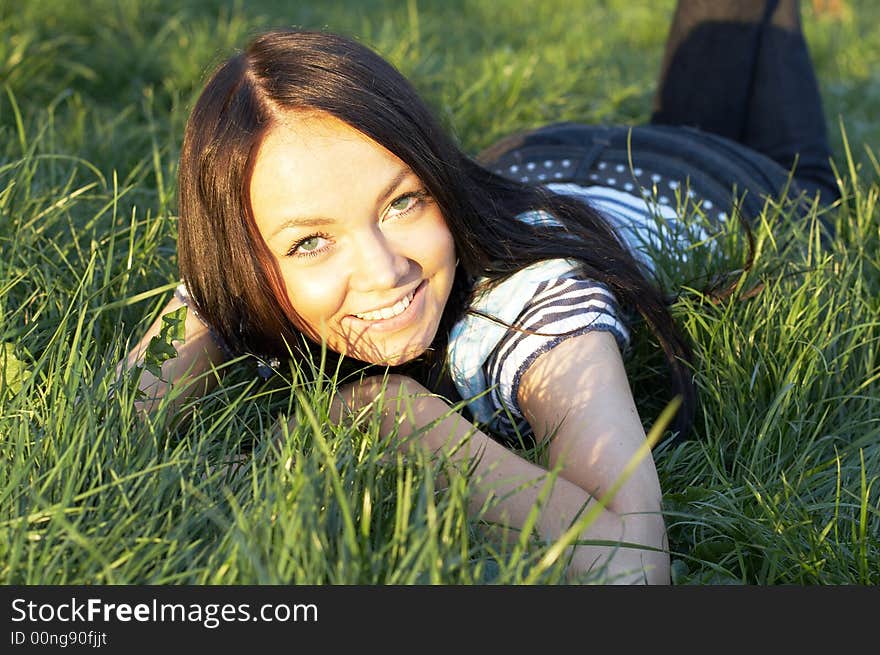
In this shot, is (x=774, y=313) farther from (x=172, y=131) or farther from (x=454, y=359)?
(x=172, y=131)

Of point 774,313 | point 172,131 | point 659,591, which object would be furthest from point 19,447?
point 172,131

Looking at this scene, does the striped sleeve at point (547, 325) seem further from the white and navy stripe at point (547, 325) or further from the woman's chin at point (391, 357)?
the woman's chin at point (391, 357)

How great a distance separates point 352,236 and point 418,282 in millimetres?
182

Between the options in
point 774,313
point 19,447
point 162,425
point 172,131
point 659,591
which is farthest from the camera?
point 172,131

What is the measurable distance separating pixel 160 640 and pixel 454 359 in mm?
900

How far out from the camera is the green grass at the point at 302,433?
4.52ft

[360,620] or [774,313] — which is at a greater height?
[774,313]

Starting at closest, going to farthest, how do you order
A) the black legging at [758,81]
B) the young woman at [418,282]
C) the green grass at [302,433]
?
the green grass at [302,433]
the young woman at [418,282]
the black legging at [758,81]

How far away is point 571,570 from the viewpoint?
1569mm

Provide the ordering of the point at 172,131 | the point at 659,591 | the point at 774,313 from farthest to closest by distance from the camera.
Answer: the point at 172,131, the point at 774,313, the point at 659,591

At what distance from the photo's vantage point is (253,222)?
187 centimetres

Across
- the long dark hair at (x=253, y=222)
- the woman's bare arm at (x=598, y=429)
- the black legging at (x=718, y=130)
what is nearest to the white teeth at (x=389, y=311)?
the long dark hair at (x=253, y=222)

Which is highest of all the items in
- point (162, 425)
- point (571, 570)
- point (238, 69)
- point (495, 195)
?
point (238, 69)

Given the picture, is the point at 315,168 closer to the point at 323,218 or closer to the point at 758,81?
the point at 323,218
